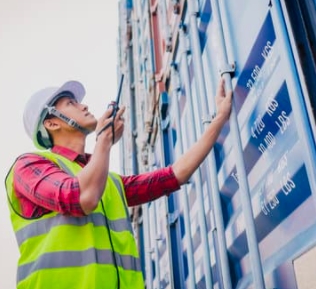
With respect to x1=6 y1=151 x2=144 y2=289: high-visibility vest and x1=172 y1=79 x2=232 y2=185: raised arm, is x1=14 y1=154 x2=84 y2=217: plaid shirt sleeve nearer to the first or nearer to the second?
x1=6 y1=151 x2=144 y2=289: high-visibility vest

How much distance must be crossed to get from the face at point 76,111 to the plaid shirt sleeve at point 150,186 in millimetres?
323

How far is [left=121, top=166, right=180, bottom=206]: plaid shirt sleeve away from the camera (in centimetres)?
192

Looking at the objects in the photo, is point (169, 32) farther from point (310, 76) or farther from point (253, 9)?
point (310, 76)

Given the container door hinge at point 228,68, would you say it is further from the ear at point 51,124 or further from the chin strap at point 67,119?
the ear at point 51,124

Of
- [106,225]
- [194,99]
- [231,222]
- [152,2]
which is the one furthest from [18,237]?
[152,2]

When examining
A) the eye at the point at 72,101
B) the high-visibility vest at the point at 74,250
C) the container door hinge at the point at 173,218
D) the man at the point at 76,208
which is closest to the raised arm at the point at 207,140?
the man at the point at 76,208

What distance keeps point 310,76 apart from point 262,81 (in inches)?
15.6

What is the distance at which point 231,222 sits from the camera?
70.8 inches

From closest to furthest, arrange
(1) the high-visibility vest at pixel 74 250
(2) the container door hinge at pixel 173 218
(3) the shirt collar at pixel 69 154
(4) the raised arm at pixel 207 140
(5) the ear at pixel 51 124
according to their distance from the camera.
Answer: (1) the high-visibility vest at pixel 74 250 → (4) the raised arm at pixel 207 140 → (3) the shirt collar at pixel 69 154 → (5) the ear at pixel 51 124 → (2) the container door hinge at pixel 173 218

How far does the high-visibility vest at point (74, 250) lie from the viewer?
1.36 metres

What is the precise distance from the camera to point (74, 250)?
4.65 feet

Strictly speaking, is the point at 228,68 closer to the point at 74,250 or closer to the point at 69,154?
the point at 69,154

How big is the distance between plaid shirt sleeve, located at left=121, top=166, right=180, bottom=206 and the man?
0.05ft

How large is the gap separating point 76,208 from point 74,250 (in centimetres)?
15
